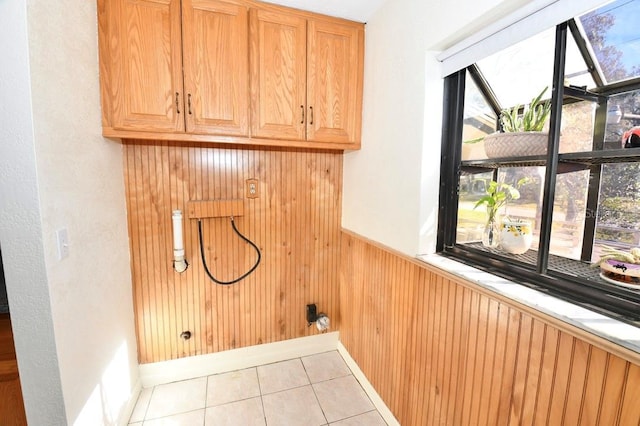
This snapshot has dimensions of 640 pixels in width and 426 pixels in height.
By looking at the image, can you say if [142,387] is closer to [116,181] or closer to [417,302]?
[116,181]

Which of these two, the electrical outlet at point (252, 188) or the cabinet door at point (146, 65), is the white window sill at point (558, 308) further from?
the cabinet door at point (146, 65)

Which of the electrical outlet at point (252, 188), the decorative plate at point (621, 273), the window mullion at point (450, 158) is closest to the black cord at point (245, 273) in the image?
the electrical outlet at point (252, 188)

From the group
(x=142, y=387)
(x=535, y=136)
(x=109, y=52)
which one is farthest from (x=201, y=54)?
(x=142, y=387)

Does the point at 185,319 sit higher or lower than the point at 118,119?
lower

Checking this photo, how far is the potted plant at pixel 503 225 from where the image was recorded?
1101mm

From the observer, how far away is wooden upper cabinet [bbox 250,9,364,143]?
1606 millimetres

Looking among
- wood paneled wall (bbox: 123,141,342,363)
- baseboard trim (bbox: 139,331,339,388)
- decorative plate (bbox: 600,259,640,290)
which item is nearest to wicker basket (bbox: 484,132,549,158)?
decorative plate (bbox: 600,259,640,290)

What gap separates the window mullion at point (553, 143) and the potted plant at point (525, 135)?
0.28 ft

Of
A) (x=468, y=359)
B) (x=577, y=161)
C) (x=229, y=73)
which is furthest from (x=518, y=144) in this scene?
(x=229, y=73)

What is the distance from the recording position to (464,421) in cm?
114

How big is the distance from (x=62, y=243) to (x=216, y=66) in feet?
3.71

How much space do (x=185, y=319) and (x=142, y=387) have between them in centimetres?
52

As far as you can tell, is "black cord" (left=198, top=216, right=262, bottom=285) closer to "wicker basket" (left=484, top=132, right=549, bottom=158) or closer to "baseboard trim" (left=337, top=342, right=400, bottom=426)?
"baseboard trim" (left=337, top=342, right=400, bottom=426)

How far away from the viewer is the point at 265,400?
5.82 feet
